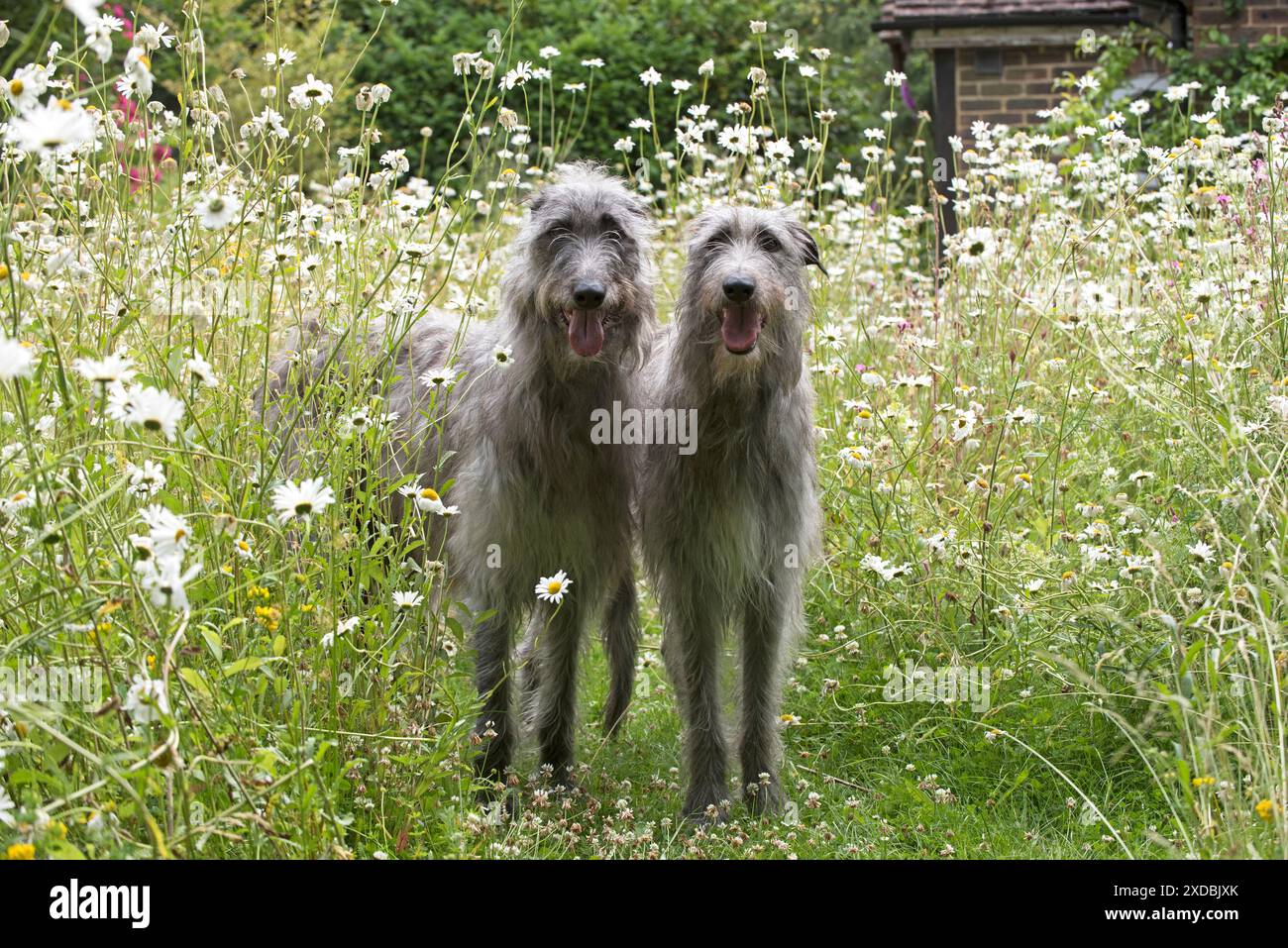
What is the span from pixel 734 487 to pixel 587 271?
0.80 metres

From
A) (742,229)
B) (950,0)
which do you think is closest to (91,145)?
(742,229)

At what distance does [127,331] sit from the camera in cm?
441

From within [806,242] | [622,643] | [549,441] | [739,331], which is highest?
[806,242]

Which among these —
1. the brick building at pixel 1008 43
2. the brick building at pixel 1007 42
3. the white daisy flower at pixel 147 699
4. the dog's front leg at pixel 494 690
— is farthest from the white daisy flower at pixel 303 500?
the brick building at pixel 1007 42

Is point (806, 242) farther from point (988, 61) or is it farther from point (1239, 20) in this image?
point (988, 61)

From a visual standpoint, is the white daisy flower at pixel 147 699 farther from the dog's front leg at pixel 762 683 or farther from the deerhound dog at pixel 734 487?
the dog's front leg at pixel 762 683

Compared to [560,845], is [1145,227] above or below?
above

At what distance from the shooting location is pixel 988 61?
1364 centimetres

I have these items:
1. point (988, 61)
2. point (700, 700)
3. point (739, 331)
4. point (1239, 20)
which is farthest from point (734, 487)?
point (988, 61)

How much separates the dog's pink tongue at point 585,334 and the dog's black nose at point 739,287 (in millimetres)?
424

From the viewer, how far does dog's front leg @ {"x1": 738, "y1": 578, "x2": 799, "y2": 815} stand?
460 centimetres

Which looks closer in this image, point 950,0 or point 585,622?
point 585,622
